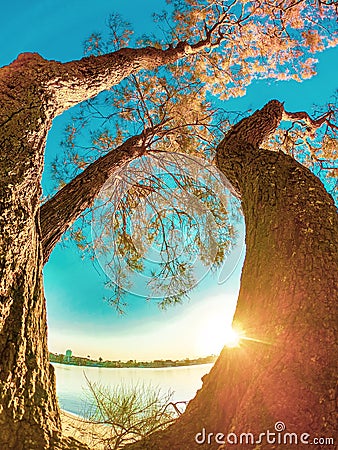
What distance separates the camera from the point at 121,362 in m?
2.63

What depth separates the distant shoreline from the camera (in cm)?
253

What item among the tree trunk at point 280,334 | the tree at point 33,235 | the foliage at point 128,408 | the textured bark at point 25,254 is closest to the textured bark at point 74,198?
the tree at point 33,235

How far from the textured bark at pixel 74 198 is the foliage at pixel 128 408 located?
42.1 inches

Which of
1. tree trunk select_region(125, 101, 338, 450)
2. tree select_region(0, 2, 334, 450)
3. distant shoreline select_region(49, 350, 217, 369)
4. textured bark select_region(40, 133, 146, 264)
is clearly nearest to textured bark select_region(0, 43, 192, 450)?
tree select_region(0, 2, 334, 450)

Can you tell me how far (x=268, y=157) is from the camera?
7.26ft

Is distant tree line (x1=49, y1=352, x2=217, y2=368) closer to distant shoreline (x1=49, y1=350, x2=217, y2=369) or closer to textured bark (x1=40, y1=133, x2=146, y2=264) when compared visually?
distant shoreline (x1=49, y1=350, x2=217, y2=369)

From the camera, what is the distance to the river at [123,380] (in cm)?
197

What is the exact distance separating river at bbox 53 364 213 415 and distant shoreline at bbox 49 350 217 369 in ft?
0.20

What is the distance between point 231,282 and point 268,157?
984mm

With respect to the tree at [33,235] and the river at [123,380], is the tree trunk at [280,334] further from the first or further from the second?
the river at [123,380]

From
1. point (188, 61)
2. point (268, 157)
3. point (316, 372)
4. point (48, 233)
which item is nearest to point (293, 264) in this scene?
point (316, 372)

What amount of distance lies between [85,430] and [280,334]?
3.40 ft

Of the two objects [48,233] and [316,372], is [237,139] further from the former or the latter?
[316,372]

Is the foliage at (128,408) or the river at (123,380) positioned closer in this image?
the foliage at (128,408)
